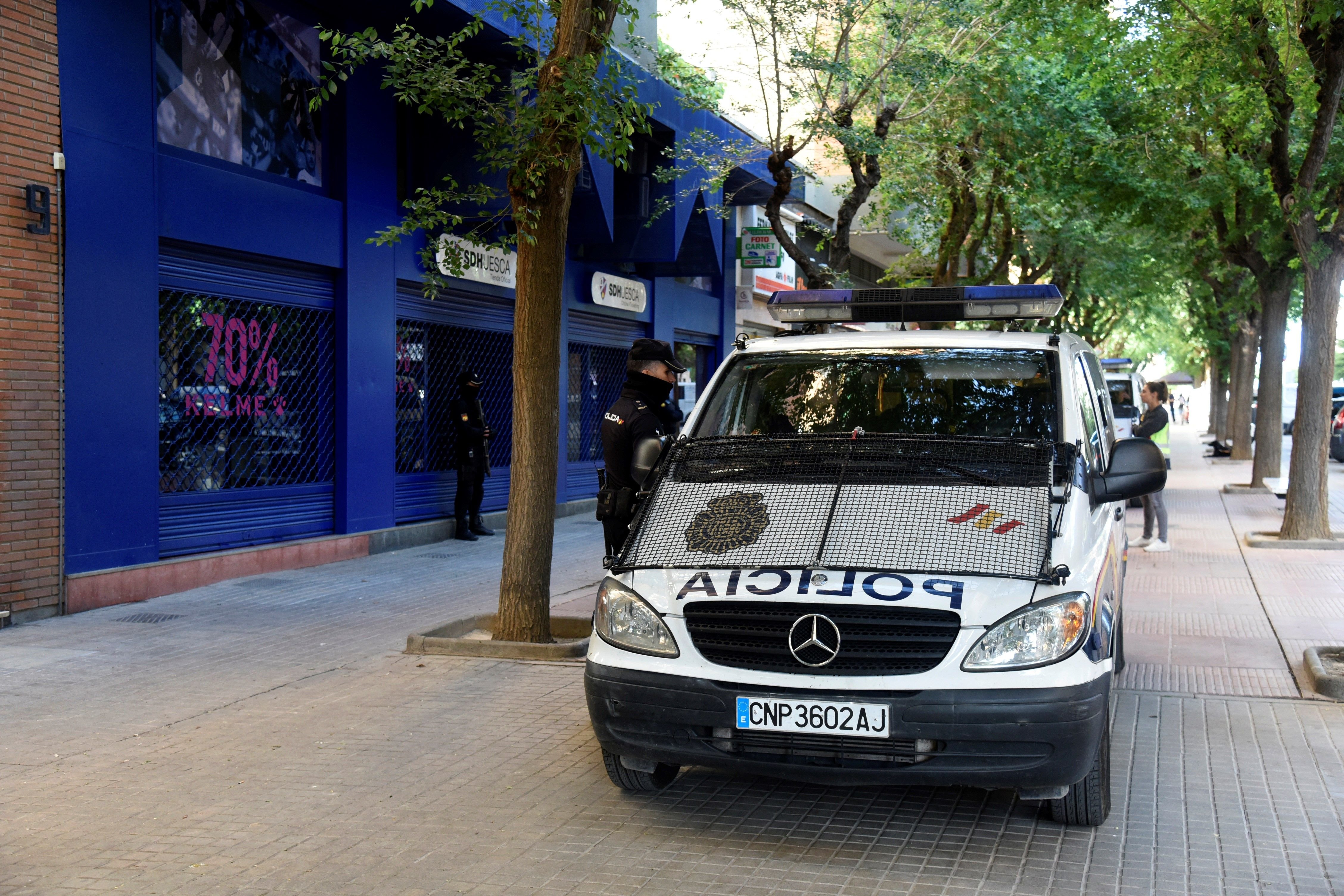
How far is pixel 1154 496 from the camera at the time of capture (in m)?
13.9

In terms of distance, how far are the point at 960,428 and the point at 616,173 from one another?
13.3 meters

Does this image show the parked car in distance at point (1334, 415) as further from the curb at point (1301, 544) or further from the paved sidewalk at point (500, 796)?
the paved sidewalk at point (500, 796)

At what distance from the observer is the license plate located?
4.30 meters

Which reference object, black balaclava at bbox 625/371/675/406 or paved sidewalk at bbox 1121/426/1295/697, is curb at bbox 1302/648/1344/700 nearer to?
paved sidewalk at bbox 1121/426/1295/697

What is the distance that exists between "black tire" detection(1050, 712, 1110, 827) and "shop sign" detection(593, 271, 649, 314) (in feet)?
45.8

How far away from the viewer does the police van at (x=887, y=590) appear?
4.29 metres

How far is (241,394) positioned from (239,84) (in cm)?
294

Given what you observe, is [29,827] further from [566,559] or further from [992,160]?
[992,160]

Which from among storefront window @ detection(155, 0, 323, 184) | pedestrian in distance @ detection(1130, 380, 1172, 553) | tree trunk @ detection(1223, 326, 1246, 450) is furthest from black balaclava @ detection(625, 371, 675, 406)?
tree trunk @ detection(1223, 326, 1246, 450)

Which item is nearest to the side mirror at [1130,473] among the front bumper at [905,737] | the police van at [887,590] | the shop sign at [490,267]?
the police van at [887,590]

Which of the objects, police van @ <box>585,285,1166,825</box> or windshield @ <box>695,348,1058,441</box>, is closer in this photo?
police van @ <box>585,285,1166,825</box>

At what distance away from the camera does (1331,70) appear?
1167 centimetres

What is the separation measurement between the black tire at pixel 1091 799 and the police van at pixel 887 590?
14mm

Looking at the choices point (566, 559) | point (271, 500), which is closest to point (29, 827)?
point (271, 500)
